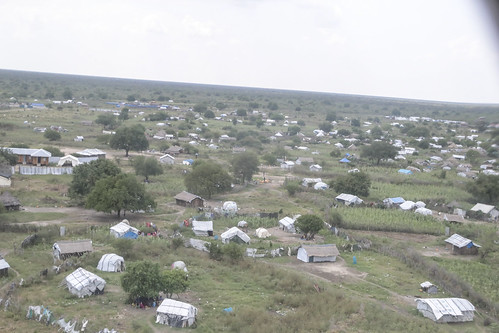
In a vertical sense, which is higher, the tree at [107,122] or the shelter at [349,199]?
the tree at [107,122]

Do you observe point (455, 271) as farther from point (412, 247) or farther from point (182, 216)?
point (182, 216)

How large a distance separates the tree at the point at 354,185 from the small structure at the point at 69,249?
24827 millimetres

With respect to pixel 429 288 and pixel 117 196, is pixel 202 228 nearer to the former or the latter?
pixel 117 196

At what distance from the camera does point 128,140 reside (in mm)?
55250

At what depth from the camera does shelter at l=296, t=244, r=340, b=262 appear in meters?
26.4

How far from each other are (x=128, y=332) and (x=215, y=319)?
3.21 meters

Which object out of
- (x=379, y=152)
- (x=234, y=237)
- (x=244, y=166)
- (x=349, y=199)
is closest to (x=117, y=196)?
(x=234, y=237)

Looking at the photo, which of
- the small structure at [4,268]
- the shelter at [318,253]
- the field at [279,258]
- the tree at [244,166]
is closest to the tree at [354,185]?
the field at [279,258]

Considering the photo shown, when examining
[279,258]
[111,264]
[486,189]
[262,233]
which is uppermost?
[486,189]

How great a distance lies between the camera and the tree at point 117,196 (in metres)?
30.9

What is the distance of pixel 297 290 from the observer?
21.7 m

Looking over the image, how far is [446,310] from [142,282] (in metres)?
12.0

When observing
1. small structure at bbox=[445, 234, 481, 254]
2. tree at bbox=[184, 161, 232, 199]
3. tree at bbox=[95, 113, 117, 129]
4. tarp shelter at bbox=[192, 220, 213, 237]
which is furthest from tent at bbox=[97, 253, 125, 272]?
tree at bbox=[95, 113, 117, 129]

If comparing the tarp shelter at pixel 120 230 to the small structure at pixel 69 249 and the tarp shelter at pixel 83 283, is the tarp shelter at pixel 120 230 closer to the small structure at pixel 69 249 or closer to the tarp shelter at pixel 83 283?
the small structure at pixel 69 249
